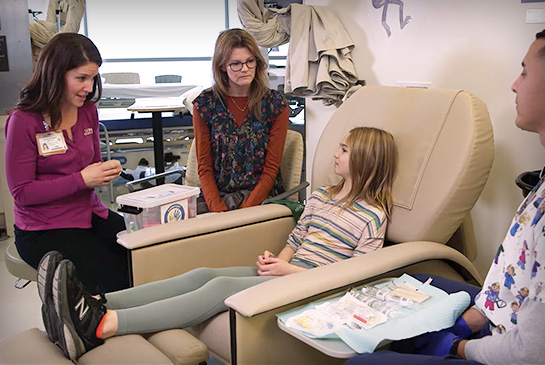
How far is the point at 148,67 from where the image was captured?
6453mm

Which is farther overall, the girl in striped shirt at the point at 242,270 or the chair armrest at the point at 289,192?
the chair armrest at the point at 289,192

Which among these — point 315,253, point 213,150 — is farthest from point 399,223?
point 213,150

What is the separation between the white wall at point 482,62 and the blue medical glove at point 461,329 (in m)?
0.90

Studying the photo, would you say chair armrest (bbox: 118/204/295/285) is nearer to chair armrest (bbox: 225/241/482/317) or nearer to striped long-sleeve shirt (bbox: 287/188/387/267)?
striped long-sleeve shirt (bbox: 287/188/387/267)

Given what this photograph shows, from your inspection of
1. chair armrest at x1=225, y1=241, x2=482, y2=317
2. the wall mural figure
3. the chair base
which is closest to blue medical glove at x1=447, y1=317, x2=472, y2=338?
chair armrest at x1=225, y1=241, x2=482, y2=317

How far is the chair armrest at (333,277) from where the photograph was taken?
1.39 m

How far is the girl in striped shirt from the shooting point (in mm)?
1527

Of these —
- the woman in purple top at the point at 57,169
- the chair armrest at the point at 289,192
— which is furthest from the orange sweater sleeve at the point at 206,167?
Result: the woman in purple top at the point at 57,169

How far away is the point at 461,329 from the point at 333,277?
0.35 m

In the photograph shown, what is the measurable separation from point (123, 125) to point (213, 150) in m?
2.75

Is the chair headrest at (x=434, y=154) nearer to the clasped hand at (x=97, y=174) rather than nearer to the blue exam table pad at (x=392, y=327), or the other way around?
the blue exam table pad at (x=392, y=327)

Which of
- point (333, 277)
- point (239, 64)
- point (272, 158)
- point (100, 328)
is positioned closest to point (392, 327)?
point (333, 277)

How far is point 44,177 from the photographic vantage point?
207cm

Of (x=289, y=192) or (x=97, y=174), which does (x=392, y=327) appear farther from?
(x=97, y=174)
